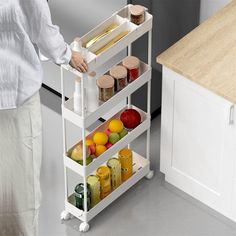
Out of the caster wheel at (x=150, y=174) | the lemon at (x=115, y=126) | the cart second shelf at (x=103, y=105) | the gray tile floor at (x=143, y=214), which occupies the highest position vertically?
the cart second shelf at (x=103, y=105)

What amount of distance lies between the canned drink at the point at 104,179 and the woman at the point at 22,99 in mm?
574

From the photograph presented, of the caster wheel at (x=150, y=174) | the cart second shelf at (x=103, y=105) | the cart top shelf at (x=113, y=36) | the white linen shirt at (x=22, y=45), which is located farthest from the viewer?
the caster wheel at (x=150, y=174)

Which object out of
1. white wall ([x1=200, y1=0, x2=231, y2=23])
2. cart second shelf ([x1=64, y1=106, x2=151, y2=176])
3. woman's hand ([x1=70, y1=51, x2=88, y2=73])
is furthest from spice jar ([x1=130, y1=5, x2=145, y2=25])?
white wall ([x1=200, y1=0, x2=231, y2=23])

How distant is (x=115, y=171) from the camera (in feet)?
14.0

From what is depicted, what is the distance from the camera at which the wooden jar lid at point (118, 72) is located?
13.4ft

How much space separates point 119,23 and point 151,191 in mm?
904

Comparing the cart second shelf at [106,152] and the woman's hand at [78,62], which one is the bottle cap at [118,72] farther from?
the woman's hand at [78,62]

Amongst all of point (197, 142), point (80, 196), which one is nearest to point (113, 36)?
point (197, 142)

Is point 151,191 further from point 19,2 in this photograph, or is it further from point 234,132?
point 19,2

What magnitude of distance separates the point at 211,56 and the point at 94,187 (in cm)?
78

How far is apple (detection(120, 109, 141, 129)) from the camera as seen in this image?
427 cm

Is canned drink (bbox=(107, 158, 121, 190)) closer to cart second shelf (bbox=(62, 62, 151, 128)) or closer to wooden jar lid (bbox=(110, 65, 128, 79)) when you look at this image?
cart second shelf (bbox=(62, 62, 151, 128))

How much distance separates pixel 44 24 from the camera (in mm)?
3193

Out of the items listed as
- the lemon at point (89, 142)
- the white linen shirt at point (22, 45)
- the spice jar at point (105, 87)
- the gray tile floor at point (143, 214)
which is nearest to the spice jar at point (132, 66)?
the spice jar at point (105, 87)
